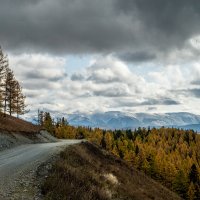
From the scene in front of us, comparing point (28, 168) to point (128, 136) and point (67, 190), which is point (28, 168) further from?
point (128, 136)

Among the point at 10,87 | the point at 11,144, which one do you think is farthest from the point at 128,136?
the point at 11,144

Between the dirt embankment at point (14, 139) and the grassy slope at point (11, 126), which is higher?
the grassy slope at point (11, 126)

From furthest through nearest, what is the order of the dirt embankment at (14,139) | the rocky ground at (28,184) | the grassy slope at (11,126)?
the grassy slope at (11,126) < the dirt embankment at (14,139) < the rocky ground at (28,184)

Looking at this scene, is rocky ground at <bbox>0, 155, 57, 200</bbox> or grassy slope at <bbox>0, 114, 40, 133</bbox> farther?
grassy slope at <bbox>0, 114, 40, 133</bbox>

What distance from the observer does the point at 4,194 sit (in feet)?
51.1

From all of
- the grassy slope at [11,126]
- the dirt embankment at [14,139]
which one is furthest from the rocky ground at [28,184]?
the grassy slope at [11,126]

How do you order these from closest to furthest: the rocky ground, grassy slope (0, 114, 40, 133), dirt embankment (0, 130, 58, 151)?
the rocky ground, dirt embankment (0, 130, 58, 151), grassy slope (0, 114, 40, 133)

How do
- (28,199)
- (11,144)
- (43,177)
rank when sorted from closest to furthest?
(28,199)
(43,177)
(11,144)

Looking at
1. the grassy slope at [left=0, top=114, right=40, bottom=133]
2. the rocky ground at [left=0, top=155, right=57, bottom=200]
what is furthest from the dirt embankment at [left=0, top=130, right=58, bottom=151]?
the rocky ground at [left=0, top=155, right=57, bottom=200]

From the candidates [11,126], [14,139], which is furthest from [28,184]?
[11,126]

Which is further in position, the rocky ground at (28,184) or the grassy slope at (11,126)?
the grassy slope at (11,126)

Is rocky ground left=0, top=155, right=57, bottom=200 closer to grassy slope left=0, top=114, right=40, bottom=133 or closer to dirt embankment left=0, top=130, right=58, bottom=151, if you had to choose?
dirt embankment left=0, top=130, right=58, bottom=151

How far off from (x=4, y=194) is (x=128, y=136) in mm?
171958

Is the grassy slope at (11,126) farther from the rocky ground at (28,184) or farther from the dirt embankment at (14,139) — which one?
the rocky ground at (28,184)
